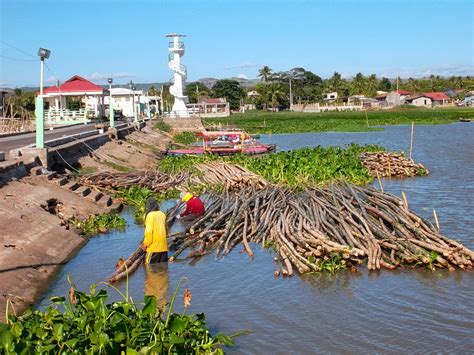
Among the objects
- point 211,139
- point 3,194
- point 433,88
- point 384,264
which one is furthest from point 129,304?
point 433,88

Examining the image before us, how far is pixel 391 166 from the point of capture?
85.7ft

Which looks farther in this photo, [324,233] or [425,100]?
[425,100]

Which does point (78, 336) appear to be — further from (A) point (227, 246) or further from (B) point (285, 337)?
(A) point (227, 246)

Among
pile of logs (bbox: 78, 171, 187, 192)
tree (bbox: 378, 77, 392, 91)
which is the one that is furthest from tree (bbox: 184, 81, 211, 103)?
pile of logs (bbox: 78, 171, 187, 192)

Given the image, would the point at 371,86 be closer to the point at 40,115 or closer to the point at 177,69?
the point at 177,69

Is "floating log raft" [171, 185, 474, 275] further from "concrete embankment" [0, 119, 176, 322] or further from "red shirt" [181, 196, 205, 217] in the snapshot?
"concrete embankment" [0, 119, 176, 322]

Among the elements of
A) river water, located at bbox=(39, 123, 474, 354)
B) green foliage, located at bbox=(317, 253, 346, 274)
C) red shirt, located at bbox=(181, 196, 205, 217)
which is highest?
red shirt, located at bbox=(181, 196, 205, 217)

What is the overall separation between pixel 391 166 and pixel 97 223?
49.1 feet

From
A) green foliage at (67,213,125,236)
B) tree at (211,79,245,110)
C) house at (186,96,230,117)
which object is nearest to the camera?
green foliage at (67,213,125,236)

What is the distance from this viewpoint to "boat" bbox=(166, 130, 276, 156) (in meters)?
36.9

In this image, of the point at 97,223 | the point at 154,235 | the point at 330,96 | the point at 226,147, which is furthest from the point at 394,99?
the point at 154,235

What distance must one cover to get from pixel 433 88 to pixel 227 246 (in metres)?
139

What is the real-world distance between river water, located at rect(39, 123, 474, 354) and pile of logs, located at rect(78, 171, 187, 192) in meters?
5.92

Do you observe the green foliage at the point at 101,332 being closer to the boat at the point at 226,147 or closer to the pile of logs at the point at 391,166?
the pile of logs at the point at 391,166
